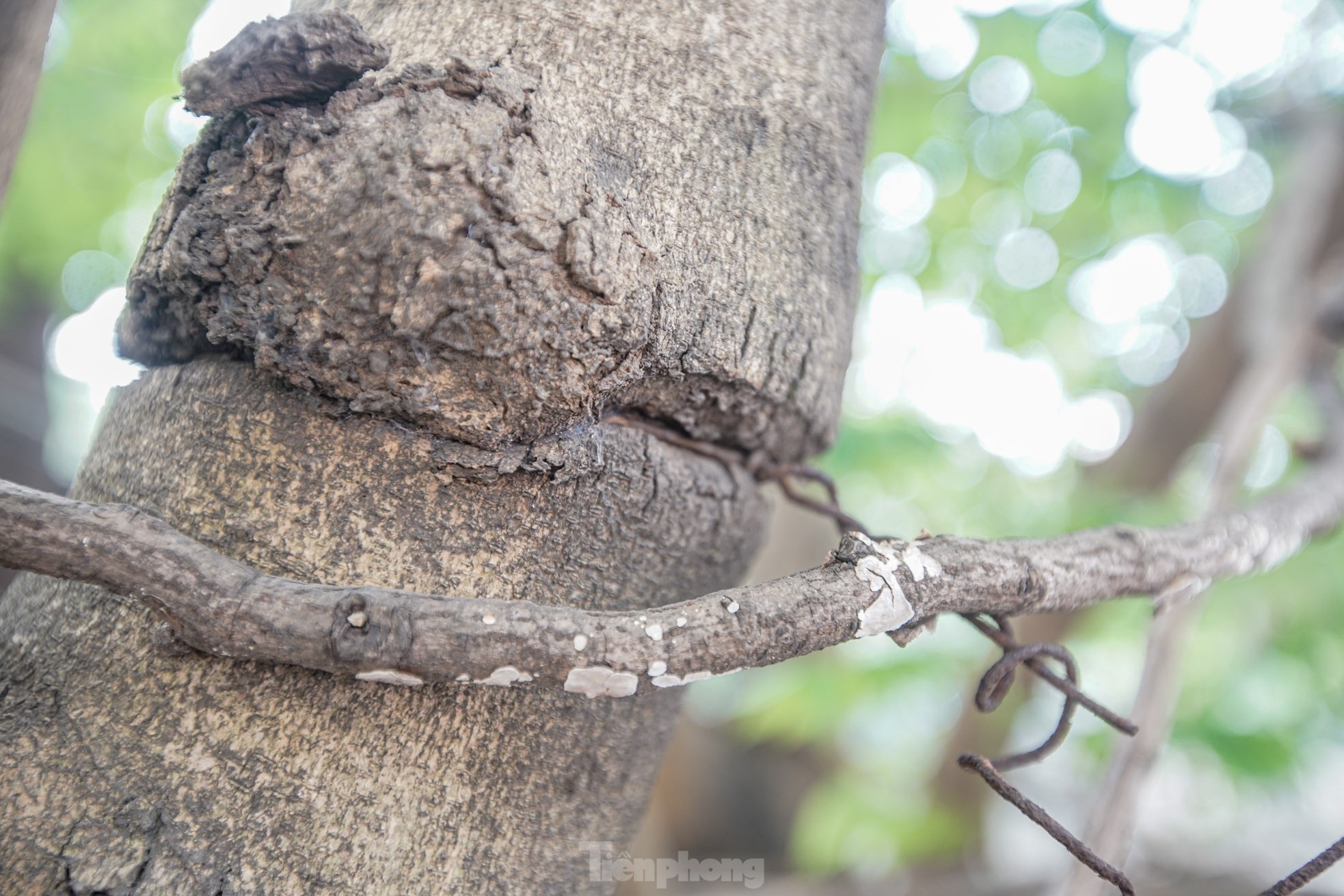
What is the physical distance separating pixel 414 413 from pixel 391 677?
0.18 metres

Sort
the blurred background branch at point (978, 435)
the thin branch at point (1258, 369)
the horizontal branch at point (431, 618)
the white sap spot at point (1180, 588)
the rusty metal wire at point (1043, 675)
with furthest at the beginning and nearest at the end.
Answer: the blurred background branch at point (978, 435), the thin branch at point (1258, 369), the white sap spot at point (1180, 588), the rusty metal wire at point (1043, 675), the horizontal branch at point (431, 618)

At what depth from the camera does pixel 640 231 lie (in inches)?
25.0

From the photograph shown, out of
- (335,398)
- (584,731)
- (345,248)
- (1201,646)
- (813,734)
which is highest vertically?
(345,248)

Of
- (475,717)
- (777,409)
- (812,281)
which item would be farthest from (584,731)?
(812,281)

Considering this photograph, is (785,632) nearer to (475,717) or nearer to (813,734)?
(475,717)

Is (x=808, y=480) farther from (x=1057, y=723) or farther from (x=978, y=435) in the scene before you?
(x=978, y=435)

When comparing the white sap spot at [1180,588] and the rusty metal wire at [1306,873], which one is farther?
the white sap spot at [1180,588]

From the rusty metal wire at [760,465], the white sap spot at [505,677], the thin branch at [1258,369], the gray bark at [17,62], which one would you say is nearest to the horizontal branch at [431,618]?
the white sap spot at [505,677]

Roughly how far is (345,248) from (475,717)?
13.5 inches

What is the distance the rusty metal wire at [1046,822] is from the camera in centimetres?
68

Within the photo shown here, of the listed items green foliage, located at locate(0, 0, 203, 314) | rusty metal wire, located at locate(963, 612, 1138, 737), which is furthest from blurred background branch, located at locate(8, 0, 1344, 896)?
rusty metal wire, located at locate(963, 612, 1138, 737)

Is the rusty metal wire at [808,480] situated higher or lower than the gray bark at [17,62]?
→ lower

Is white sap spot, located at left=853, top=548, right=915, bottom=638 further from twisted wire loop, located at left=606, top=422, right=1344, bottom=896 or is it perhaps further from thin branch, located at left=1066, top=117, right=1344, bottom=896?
thin branch, located at left=1066, top=117, right=1344, bottom=896

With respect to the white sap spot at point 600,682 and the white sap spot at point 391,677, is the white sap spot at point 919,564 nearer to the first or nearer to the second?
the white sap spot at point 600,682
